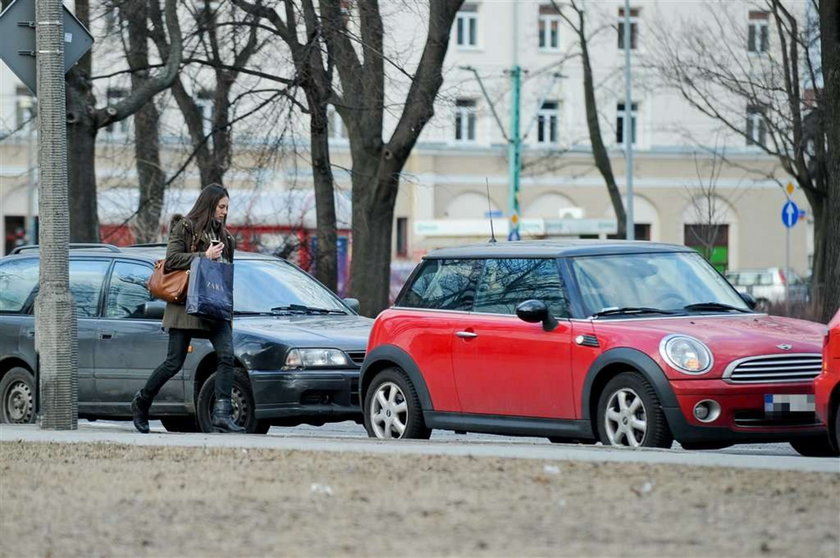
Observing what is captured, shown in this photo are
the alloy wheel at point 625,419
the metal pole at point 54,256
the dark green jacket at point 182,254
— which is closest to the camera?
the alloy wheel at point 625,419

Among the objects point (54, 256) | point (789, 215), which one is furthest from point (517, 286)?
point (789, 215)

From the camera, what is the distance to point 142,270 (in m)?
15.0

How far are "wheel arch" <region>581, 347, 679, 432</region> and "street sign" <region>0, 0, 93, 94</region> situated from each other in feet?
16.0

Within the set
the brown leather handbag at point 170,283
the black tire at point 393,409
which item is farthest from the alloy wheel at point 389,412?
the brown leather handbag at point 170,283

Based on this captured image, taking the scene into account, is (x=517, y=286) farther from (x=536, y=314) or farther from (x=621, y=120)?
Result: (x=621, y=120)

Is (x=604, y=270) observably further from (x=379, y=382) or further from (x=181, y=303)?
(x=181, y=303)

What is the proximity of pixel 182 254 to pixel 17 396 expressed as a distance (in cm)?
312

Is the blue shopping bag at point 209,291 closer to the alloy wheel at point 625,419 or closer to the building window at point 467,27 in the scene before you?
the alloy wheel at point 625,419

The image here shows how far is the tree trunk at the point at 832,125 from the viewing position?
1911 cm

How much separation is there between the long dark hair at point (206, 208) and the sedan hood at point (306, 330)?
1.16 metres

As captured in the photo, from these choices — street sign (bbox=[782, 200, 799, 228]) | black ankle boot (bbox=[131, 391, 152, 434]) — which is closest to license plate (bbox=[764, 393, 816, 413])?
black ankle boot (bbox=[131, 391, 152, 434])

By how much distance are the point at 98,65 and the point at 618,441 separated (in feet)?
104

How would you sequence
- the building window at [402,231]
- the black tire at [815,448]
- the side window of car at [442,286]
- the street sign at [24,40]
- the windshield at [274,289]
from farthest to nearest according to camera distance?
the building window at [402,231]
the windshield at [274,289]
the street sign at [24,40]
the side window of car at [442,286]
the black tire at [815,448]

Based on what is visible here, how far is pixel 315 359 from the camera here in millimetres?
13867
